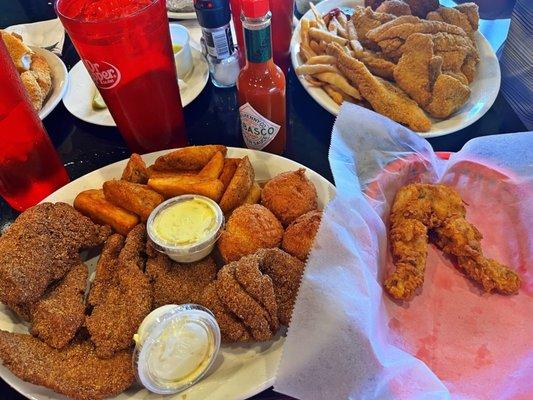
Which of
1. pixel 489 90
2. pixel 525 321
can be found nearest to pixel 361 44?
pixel 489 90

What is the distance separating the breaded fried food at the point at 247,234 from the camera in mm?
1026

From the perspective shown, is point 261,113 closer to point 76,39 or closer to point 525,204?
point 76,39

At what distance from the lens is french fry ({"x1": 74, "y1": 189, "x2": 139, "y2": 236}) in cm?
110

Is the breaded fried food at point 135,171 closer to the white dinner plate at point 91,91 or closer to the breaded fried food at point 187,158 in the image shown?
the breaded fried food at point 187,158

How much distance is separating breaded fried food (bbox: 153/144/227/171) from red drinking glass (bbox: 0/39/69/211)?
308 millimetres

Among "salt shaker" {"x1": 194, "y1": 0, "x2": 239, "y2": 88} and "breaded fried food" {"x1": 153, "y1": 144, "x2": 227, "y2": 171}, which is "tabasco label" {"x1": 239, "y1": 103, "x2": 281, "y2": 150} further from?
"salt shaker" {"x1": 194, "y1": 0, "x2": 239, "y2": 88}

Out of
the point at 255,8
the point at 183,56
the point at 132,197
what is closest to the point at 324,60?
the point at 183,56

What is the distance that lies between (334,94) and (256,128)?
13.9 inches

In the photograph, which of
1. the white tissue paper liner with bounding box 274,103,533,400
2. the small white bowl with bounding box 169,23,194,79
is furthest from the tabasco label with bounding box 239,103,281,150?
the small white bowl with bounding box 169,23,194,79

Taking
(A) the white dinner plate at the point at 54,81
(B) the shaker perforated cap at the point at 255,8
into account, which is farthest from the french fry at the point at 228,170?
(A) the white dinner plate at the point at 54,81

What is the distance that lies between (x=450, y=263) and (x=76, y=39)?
104cm

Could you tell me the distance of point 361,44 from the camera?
1.65 m

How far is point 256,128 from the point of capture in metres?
1.24

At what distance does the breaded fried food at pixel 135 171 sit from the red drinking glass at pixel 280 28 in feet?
1.75
